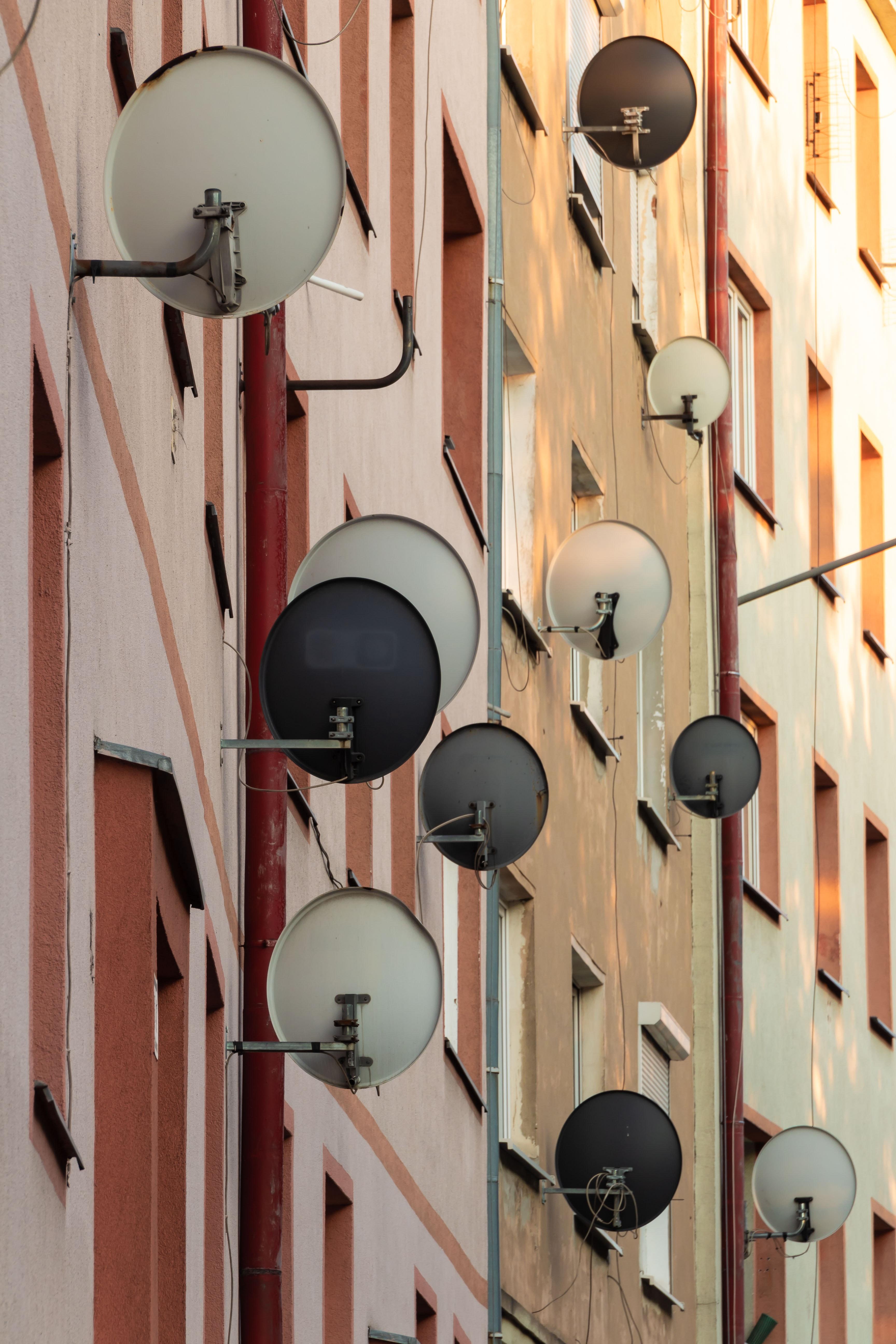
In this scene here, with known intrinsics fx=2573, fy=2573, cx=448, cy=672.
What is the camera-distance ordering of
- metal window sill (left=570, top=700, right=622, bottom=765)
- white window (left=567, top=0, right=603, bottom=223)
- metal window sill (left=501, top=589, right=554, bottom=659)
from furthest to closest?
1. white window (left=567, top=0, right=603, bottom=223)
2. metal window sill (left=570, top=700, right=622, bottom=765)
3. metal window sill (left=501, top=589, right=554, bottom=659)

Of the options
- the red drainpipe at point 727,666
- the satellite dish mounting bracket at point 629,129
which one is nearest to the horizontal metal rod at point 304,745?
the satellite dish mounting bracket at point 629,129

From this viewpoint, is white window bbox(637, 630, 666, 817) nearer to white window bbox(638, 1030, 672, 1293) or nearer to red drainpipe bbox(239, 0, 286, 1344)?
white window bbox(638, 1030, 672, 1293)

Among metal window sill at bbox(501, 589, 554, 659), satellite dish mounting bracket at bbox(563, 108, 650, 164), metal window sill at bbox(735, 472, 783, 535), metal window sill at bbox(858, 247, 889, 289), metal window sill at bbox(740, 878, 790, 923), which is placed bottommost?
metal window sill at bbox(740, 878, 790, 923)

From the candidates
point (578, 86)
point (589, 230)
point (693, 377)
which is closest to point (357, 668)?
point (578, 86)

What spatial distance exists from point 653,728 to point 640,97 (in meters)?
5.45

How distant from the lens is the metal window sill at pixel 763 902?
2178 centimetres

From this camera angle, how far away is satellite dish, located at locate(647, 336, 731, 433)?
19453 mm

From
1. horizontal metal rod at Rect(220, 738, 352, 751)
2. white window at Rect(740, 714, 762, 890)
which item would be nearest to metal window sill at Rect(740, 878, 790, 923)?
white window at Rect(740, 714, 762, 890)

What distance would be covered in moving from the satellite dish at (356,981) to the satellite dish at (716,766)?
9.58m

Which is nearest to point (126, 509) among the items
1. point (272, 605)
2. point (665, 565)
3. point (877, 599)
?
point (272, 605)

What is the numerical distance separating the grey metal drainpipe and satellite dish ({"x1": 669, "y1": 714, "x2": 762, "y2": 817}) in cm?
308

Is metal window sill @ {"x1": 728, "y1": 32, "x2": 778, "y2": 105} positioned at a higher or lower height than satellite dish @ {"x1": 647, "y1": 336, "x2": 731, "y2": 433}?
higher

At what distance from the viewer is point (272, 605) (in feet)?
30.5

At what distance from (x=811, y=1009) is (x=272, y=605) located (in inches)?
604
